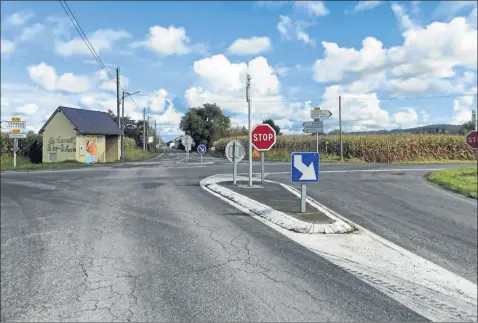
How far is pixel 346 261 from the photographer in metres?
5.18

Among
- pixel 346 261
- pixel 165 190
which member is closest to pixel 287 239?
pixel 346 261

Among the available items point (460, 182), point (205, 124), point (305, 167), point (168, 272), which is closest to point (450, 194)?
point (460, 182)

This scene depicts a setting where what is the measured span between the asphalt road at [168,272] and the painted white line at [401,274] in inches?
8.5

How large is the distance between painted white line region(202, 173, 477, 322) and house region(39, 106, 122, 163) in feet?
10.9

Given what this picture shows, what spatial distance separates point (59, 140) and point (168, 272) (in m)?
2.65

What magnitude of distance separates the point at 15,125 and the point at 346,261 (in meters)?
5.53

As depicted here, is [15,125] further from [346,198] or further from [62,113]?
[346,198]

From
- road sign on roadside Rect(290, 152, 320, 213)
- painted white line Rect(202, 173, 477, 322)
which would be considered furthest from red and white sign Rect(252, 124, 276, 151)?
painted white line Rect(202, 173, 477, 322)

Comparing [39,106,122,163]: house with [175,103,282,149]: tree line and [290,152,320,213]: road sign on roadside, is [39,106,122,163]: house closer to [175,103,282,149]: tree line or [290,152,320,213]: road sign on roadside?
[290,152,320,213]: road sign on roadside

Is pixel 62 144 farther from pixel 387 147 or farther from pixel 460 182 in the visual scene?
pixel 387 147

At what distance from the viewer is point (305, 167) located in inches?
286

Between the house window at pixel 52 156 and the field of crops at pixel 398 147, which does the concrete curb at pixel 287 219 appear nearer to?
the house window at pixel 52 156

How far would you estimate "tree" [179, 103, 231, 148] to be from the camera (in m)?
66.8

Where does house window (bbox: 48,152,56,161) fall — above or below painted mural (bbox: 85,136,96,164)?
below
